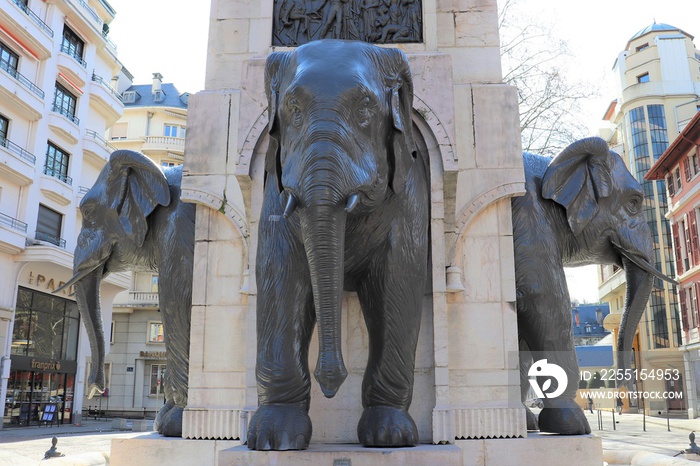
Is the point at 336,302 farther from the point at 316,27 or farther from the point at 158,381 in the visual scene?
the point at 158,381

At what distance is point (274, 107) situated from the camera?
4.02 meters

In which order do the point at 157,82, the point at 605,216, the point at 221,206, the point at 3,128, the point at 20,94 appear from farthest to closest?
A: the point at 157,82, the point at 20,94, the point at 3,128, the point at 605,216, the point at 221,206

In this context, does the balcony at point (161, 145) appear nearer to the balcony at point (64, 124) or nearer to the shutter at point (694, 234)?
the balcony at point (64, 124)

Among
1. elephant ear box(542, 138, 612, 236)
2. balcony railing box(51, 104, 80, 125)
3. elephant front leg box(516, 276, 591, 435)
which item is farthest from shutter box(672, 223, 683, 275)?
elephant front leg box(516, 276, 591, 435)


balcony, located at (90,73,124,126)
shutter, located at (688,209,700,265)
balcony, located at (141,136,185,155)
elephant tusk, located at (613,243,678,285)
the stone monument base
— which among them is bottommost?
the stone monument base

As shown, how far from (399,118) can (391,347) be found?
142cm

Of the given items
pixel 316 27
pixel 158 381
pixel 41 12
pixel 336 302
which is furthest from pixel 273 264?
pixel 158 381

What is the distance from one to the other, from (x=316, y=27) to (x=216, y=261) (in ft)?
A: 6.94

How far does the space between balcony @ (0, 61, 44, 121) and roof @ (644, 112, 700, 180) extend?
29680mm

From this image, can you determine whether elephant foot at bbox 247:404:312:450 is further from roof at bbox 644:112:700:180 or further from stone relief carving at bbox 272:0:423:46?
roof at bbox 644:112:700:180

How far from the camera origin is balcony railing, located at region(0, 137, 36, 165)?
83.7 feet

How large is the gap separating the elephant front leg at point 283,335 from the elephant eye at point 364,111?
914 mm

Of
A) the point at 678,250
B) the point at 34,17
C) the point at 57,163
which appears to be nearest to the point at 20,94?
the point at 34,17

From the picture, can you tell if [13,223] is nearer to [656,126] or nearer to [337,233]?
[337,233]
